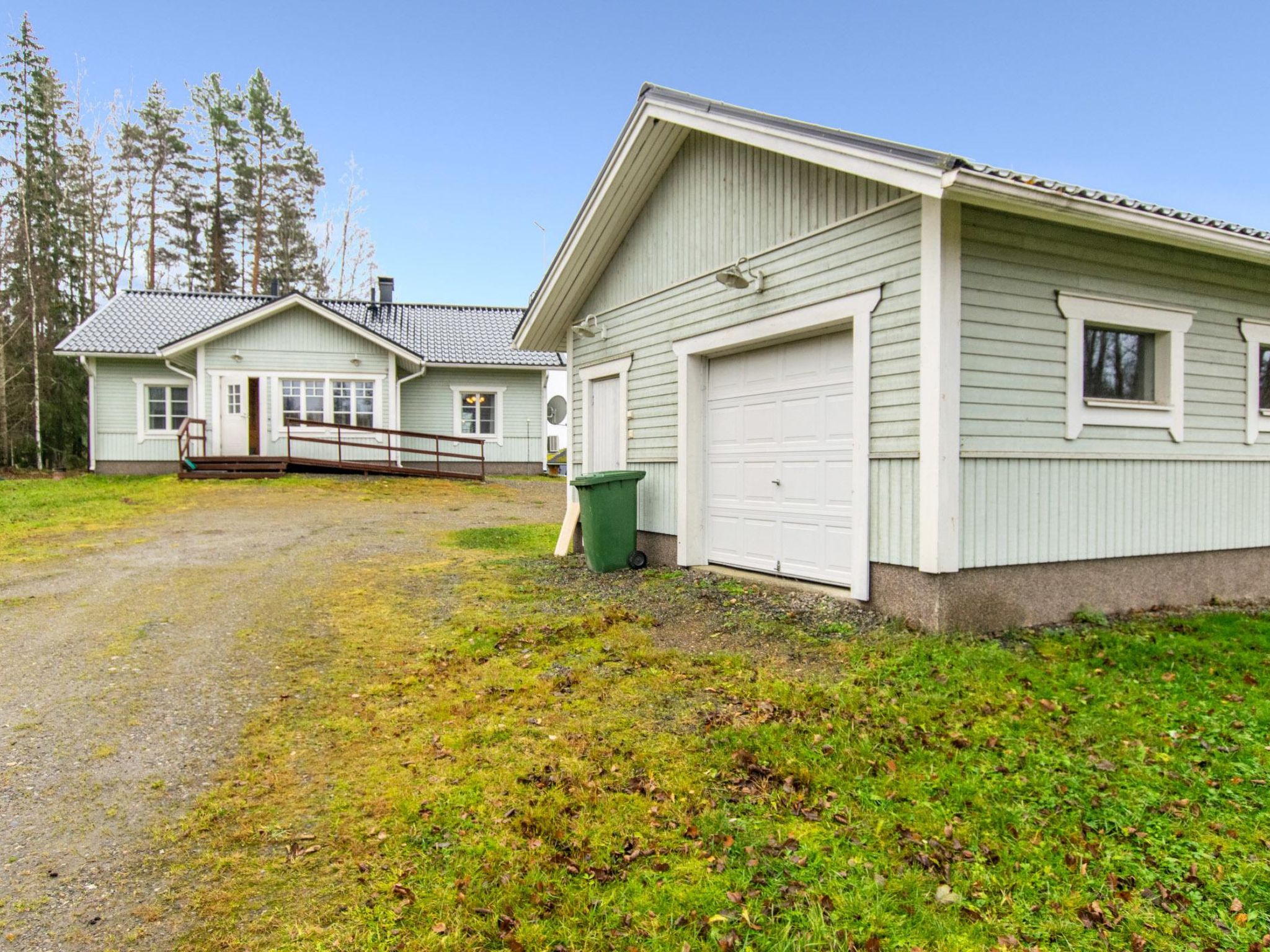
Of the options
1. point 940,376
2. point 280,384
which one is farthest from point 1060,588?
point 280,384

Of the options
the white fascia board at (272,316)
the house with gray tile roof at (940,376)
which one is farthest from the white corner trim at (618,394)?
the white fascia board at (272,316)

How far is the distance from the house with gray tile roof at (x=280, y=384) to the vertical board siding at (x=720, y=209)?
1240 centimetres

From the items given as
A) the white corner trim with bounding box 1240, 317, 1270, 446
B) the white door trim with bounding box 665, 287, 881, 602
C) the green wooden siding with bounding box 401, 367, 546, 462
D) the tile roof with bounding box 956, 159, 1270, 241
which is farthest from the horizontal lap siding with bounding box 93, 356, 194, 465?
the white corner trim with bounding box 1240, 317, 1270, 446

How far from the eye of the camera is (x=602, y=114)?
2644 centimetres

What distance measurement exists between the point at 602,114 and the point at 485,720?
26629 mm

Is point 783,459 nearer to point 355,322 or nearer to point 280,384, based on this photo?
point 355,322

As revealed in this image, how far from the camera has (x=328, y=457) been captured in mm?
20016

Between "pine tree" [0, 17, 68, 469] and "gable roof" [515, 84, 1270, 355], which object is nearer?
"gable roof" [515, 84, 1270, 355]

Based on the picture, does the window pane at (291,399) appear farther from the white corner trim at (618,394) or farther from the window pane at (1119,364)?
the window pane at (1119,364)

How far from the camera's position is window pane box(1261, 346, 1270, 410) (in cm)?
746

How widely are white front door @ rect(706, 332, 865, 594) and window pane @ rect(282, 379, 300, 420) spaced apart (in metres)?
15.6

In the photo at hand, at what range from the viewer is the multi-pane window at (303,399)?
1995cm

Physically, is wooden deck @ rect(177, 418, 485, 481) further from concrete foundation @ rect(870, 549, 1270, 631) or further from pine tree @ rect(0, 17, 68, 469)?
concrete foundation @ rect(870, 549, 1270, 631)

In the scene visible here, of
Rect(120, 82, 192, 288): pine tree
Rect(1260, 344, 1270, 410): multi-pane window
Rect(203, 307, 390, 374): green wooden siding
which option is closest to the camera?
Rect(1260, 344, 1270, 410): multi-pane window
